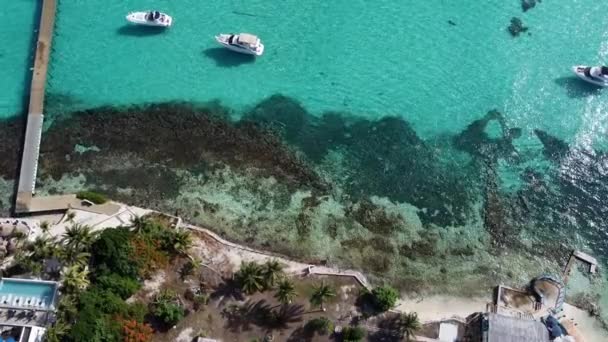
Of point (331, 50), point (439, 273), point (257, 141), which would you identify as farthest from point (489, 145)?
point (257, 141)

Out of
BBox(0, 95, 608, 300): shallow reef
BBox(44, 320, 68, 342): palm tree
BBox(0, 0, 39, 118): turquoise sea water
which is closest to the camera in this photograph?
BBox(44, 320, 68, 342): palm tree

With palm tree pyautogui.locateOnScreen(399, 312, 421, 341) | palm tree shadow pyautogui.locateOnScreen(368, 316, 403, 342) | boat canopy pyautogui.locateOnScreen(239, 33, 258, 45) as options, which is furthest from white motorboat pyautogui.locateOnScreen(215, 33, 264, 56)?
palm tree pyautogui.locateOnScreen(399, 312, 421, 341)

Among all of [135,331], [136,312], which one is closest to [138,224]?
[136,312]

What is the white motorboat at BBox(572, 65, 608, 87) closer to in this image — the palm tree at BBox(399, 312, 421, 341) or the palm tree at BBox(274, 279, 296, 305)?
the palm tree at BBox(399, 312, 421, 341)

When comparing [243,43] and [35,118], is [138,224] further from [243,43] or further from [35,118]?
[243,43]

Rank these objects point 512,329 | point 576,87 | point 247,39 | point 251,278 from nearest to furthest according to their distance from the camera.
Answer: point 512,329 → point 251,278 → point 247,39 → point 576,87

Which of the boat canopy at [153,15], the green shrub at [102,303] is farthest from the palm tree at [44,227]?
the boat canopy at [153,15]
